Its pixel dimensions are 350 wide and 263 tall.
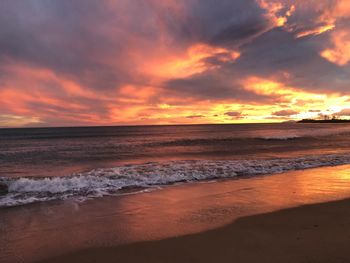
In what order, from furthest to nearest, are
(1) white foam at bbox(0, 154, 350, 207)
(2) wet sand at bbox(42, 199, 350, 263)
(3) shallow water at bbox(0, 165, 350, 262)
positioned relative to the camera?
(1) white foam at bbox(0, 154, 350, 207) < (3) shallow water at bbox(0, 165, 350, 262) < (2) wet sand at bbox(42, 199, 350, 263)

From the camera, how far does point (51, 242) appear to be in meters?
5.74

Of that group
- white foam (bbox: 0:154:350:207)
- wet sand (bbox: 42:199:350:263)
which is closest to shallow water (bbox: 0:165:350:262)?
wet sand (bbox: 42:199:350:263)

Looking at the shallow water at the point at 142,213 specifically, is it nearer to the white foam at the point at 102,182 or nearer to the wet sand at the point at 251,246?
the wet sand at the point at 251,246

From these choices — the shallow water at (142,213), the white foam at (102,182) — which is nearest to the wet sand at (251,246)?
the shallow water at (142,213)

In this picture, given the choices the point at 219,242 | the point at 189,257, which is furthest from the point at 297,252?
the point at 189,257

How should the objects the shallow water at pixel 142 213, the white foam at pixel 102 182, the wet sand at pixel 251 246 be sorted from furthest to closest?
the white foam at pixel 102 182
the shallow water at pixel 142 213
the wet sand at pixel 251 246

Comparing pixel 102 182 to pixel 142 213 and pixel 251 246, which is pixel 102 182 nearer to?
pixel 142 213

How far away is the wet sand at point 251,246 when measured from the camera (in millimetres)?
4809

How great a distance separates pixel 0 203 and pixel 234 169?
36.3ft

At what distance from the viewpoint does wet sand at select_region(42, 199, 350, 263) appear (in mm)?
4809

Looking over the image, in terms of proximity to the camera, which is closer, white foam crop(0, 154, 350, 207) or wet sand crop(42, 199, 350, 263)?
wet sand crop(42, 199, 350, 263)

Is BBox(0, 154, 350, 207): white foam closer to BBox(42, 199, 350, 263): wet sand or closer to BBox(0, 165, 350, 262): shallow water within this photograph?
BBox(0, 165, 350, 262): shallow water

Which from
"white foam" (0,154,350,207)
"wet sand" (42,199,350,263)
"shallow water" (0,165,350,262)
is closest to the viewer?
"wet sand" (42,199,350,263)

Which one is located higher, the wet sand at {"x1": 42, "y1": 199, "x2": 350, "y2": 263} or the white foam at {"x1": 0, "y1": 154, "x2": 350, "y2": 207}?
the white foam at {"x1": 0, "y1": 154, "x2": 350, "y2": 207}
